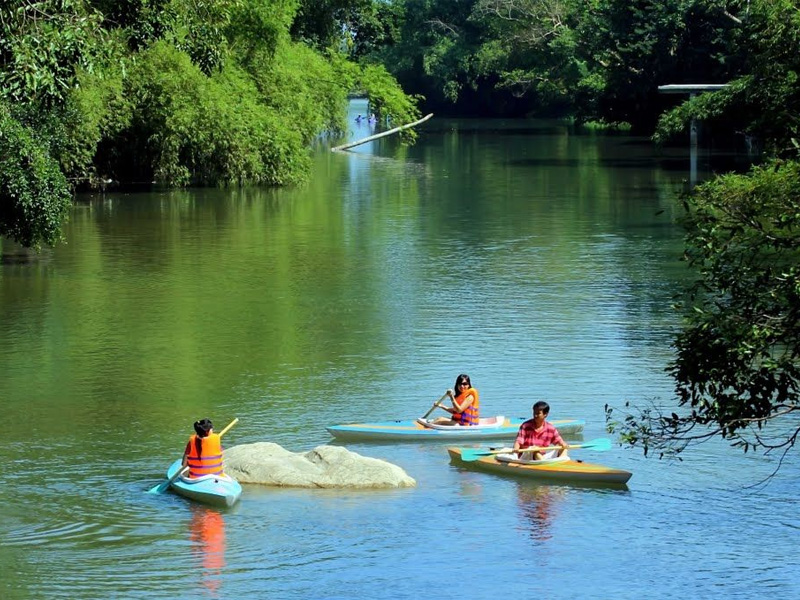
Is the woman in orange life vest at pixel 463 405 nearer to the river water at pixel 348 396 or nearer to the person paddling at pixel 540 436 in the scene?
the river water at pixel 348 396

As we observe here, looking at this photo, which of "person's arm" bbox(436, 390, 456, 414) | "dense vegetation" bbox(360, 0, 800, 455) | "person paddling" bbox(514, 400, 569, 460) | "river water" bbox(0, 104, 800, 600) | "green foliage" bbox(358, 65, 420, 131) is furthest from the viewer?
"green foliage" bbox(358, 65, 420, 131)

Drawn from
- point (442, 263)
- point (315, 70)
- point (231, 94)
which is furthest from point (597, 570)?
point (315, 70)

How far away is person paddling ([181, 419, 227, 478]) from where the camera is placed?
16328mm

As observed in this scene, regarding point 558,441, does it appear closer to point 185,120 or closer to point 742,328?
point 742,328

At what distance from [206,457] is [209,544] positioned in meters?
1.40

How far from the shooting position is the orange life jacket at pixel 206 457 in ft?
53.6

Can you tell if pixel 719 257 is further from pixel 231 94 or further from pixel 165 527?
pixel 231 94

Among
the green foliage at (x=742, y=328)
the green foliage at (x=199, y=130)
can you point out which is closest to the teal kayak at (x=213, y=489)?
the green foliage at (x=742, y=328)

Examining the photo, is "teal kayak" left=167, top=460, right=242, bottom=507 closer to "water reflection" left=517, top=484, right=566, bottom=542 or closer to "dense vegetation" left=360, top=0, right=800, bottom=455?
"water reflection" left=517, top=484, right=566, bottom=542

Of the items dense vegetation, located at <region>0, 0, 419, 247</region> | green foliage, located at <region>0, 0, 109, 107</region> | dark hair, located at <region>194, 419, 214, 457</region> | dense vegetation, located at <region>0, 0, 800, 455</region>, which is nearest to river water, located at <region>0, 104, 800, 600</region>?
dark hair, located at <region>194, 419, 214, 457</region>

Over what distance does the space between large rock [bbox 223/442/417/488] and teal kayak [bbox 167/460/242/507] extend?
2.15ft

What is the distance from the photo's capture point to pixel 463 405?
19.1 meters

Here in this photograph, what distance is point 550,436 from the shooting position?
1756 centimetres

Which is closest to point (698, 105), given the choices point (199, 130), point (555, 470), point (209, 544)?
point (199, 130)
